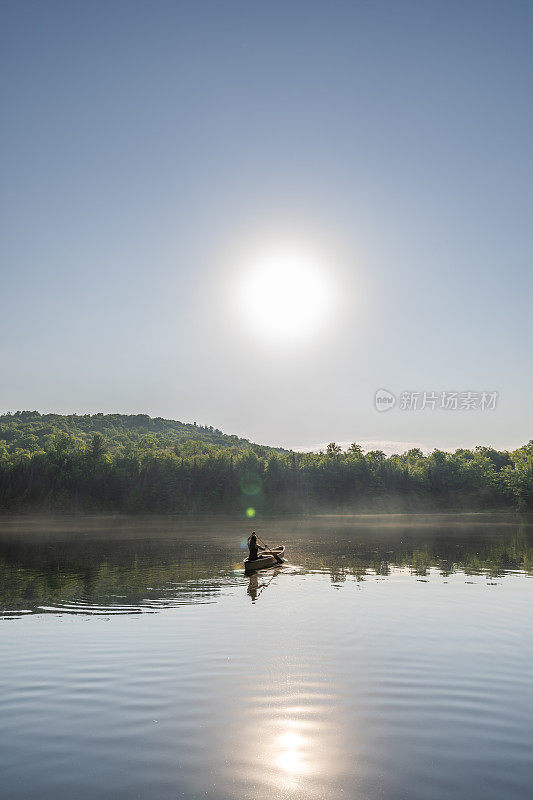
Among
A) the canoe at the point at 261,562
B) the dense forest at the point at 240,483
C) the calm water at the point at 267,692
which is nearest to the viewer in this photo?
the calm water at the point at 267,692

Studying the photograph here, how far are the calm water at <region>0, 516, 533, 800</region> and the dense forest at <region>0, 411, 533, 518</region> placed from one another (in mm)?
136834

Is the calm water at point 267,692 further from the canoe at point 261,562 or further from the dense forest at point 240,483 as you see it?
the dense forest at point 240,483

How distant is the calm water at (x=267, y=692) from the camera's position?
9.72 m

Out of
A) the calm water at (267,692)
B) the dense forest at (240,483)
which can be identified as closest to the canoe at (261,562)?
the calm water at (267,692)

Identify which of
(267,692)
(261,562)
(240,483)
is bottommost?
(267,692)

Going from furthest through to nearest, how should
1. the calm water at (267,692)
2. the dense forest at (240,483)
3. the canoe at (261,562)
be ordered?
1. the dense forest at (240,483)
2. the canoe at (261,562)
3. the calm water at (267,692)

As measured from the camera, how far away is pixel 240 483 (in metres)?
173

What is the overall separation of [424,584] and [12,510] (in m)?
150

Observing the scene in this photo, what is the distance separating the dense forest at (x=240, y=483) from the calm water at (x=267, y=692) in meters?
137

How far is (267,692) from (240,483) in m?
160

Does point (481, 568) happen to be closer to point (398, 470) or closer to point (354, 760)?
point (354, 760)

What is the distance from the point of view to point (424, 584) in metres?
33.6

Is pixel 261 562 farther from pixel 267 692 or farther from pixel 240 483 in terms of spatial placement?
pixel 240 483

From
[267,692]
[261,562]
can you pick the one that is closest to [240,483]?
[261,562]
